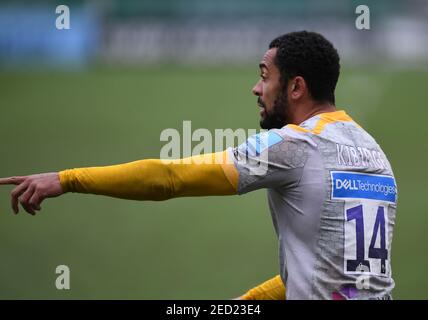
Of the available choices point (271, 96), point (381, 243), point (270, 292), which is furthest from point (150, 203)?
point (381, 243)

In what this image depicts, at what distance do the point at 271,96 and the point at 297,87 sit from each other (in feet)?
0.45

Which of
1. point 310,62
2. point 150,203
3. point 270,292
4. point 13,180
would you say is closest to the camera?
point 13,180

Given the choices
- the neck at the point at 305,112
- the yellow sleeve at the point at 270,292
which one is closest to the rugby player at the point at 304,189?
the neck at the point at 305,112

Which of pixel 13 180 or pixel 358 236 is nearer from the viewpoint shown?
pixel 13 180

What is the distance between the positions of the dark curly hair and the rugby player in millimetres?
207

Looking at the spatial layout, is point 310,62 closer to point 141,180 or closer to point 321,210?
point 321,210

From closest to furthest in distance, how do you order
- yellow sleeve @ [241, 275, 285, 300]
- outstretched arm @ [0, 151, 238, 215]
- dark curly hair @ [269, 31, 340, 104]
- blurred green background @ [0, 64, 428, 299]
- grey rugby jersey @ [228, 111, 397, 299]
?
outstretched arm @ [0, 151, 238, 215], grey rugby jersey @ [228, 111, 397, 299], dark curly hair @ [269, 31, 340, 104], yellow sleeve @ [241, 275, 285, 300], blurred green background @ [0, 64, 428, 299]

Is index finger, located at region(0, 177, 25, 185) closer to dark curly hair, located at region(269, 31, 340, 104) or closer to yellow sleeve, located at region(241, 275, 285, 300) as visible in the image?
dark curly hair, located at region(269, 31, 340, 104)

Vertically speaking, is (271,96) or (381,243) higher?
(271,96)

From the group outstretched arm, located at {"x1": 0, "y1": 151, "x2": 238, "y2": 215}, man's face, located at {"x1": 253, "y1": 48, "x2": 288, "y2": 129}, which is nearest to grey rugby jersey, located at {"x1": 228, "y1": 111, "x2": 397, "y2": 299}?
outstretched arm, located at {"x1": 0, "y1": 151, "x2": 238, "y2": 215}

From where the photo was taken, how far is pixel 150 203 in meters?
12.8

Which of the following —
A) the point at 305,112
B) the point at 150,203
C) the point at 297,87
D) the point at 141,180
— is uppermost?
the point at 297,87

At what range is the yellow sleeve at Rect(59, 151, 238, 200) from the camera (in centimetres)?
379
